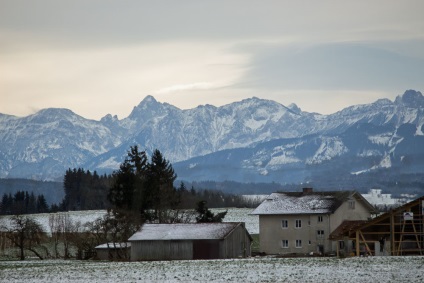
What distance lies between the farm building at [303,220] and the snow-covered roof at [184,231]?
12.9m

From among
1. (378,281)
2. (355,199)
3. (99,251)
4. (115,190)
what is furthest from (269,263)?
(115,190)

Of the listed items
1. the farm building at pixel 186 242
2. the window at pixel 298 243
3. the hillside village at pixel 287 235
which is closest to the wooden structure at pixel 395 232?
the hillside village at pixel 287 235

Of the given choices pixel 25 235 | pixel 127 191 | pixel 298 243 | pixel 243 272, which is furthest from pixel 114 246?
pixel 243 272

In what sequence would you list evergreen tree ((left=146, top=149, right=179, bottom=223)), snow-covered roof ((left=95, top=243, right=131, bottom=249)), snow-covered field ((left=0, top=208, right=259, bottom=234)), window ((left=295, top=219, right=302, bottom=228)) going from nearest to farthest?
snow-covered roof ((left=95, top=243, right=131, bottom=249)), window ((left=295, top=219, right=302, bottom=228)), evergreen tree ((left=146, top=149, right=179, bottom=223)), snow-covered field ((left=0, top=208, right=259, bottom=234))

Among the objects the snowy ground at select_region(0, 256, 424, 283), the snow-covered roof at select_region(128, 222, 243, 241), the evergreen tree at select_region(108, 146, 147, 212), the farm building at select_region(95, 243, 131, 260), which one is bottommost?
the snowy ground at select_region(0, 256, 424, 283)

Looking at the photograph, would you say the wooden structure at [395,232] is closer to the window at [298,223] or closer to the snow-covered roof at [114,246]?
the window at [298,223]

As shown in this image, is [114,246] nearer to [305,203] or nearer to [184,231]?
[184,231]

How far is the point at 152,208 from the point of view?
11656 cm

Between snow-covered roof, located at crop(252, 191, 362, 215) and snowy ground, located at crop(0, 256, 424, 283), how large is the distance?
98.4 feet

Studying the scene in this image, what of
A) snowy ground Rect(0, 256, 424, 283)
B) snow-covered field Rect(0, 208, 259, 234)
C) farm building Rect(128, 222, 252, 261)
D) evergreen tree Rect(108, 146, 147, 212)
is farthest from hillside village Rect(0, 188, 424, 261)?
snow-covered field Rect(0, 208, 259, 234)

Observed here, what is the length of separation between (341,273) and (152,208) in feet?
192

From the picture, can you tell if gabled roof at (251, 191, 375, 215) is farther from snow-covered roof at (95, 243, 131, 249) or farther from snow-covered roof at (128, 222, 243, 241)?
snow-covered roof at (95, 243, 131, 249)

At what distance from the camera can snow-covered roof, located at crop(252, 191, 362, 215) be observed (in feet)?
333

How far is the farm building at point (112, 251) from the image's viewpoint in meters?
94.4
